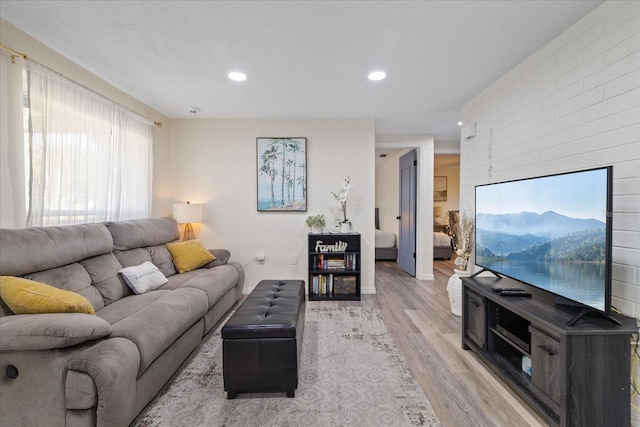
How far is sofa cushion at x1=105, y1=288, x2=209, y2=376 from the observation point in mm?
1683

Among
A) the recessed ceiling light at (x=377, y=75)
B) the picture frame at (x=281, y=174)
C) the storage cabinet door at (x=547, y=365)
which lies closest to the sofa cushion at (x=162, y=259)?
the picture frame at (x=281, y=174)

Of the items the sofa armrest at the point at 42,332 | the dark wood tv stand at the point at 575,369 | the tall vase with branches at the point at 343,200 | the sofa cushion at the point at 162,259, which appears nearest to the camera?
the sofa armrest at the point at 42,332

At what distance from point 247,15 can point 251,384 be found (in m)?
2.36

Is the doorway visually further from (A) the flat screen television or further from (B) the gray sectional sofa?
(B) the gray sectional sofa

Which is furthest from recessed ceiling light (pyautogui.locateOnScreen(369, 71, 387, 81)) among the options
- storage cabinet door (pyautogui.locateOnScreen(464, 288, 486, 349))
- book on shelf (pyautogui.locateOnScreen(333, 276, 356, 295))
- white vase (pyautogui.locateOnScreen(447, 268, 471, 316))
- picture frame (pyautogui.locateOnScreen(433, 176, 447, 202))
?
picture frame (pyautogui.locateOnScreen(433, 176, 447, 202))

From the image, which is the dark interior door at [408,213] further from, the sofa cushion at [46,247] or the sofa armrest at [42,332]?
the sofa armrest at [42,332]

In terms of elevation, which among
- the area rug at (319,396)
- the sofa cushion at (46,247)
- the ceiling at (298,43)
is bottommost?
the area rug at (319,396)

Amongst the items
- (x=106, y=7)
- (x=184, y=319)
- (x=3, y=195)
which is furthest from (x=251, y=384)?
(x=106, y=7)

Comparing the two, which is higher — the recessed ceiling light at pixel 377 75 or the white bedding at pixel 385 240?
the recessed ceiling light at pixel 377 75

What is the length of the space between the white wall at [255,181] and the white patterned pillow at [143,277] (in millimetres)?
1400

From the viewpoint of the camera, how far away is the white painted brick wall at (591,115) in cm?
160

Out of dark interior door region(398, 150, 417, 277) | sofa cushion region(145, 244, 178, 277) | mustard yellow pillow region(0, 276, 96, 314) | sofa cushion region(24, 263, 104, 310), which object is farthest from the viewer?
dark interior door region(398, 150, 417, 277)

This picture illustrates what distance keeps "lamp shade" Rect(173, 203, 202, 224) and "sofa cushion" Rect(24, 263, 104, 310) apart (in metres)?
1.57

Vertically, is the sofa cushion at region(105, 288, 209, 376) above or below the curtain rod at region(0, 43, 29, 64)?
below
